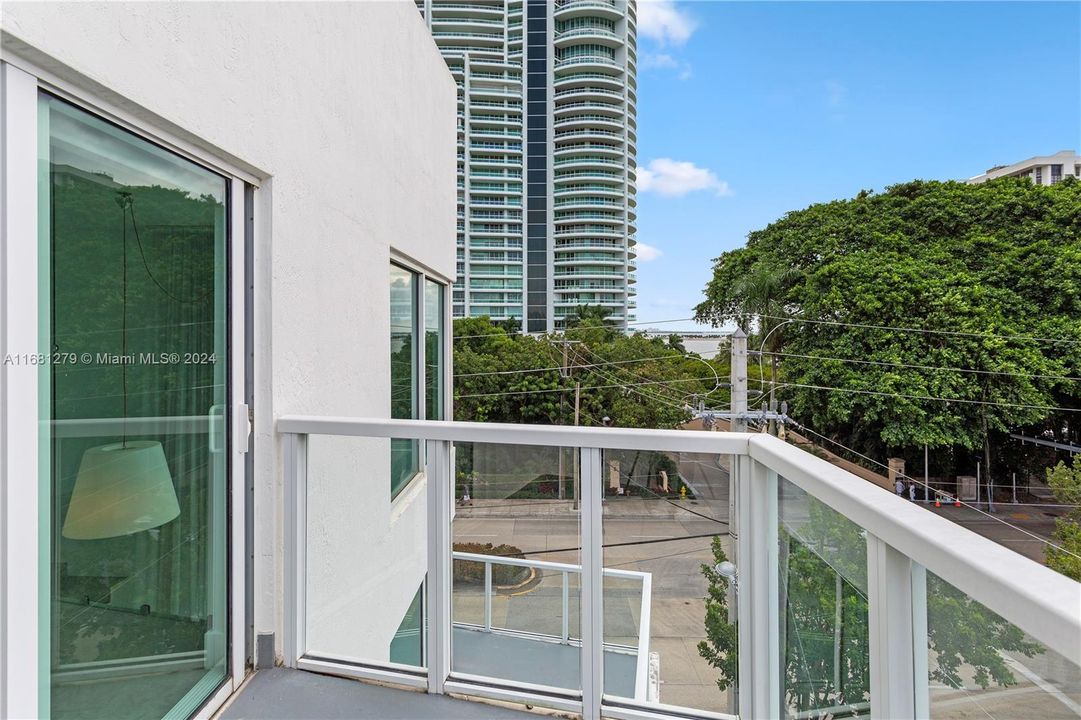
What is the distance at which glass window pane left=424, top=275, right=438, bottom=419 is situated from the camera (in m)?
4.12

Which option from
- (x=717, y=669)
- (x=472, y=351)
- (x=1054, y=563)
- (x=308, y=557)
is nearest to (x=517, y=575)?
(x=717, y=669)

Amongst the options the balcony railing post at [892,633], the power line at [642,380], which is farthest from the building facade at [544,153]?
the balcony railing post at [892,633]

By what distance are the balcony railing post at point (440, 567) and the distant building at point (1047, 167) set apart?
108 ft

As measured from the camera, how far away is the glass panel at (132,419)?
3.80 feet

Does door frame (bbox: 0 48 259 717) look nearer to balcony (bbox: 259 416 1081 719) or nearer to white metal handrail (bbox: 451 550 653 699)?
balcony (bbox: 259 416 1081 719)

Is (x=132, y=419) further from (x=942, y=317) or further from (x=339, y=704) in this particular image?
(x=942, y=317)

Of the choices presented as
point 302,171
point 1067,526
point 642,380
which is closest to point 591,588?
point 302,171

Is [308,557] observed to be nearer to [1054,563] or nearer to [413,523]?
[413,523]

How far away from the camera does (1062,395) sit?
14859mm

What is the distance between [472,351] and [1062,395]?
58.8 ft

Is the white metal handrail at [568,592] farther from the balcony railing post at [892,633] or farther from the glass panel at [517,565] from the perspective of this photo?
the balcony railing post at [892,633]

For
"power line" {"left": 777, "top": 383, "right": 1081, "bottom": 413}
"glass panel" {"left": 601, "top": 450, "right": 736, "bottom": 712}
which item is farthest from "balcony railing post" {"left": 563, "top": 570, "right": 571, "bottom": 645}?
"power line" {"left": 777, "top": 383, "right": 1081, "bottom": 413}

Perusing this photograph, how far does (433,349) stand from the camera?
433cm

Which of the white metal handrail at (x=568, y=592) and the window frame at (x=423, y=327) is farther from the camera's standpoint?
the window frame at (x=423, y=327)
